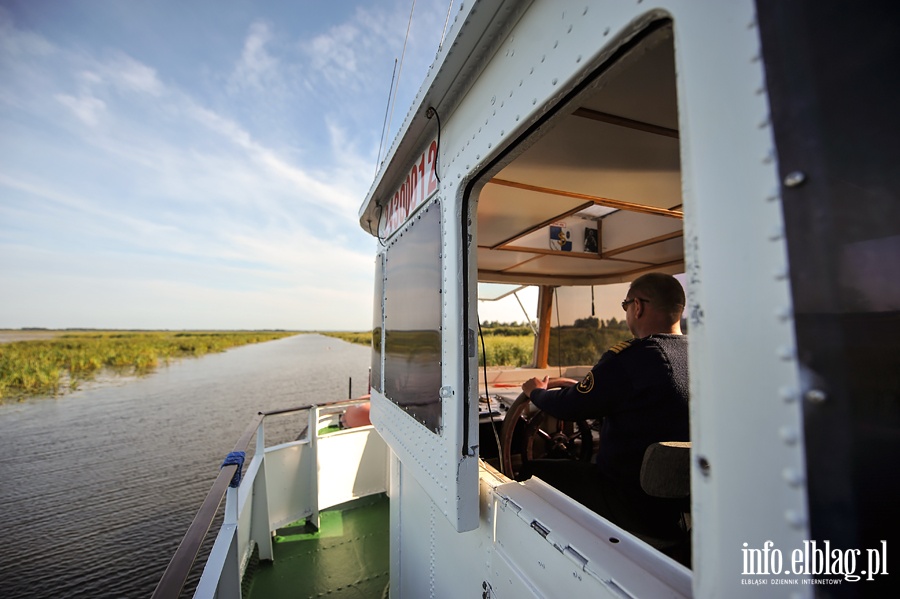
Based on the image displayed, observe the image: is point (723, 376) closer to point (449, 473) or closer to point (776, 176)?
point (776, 176)

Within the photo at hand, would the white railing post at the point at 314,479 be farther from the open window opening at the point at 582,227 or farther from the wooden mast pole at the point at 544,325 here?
the wooden mast pole at the point at 544,325

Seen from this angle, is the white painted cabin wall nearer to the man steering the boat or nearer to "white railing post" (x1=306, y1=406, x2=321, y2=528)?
the man steering the boat

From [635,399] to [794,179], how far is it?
1.23 meters

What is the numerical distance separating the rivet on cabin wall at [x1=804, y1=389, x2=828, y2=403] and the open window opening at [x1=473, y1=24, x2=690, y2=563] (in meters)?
0.72

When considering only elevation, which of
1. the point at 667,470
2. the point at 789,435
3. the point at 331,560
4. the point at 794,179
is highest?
the point at 794,179

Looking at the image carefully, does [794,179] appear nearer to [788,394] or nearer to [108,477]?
[788,394]

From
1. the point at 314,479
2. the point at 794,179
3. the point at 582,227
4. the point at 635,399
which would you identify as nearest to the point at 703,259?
the point at 794,179

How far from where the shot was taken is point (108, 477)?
31.7 ft

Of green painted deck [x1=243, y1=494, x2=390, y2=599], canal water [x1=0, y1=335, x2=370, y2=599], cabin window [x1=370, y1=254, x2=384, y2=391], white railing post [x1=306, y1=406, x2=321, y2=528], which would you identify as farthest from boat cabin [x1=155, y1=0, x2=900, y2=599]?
canal water [x1=0, y1=335, x2=370, y2=599]

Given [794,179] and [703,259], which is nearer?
[794,179]

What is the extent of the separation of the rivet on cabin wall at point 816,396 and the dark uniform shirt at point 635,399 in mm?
1106

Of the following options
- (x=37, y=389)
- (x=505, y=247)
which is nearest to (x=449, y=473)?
(x=505, y=247)

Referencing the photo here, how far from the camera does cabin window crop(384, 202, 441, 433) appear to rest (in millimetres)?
1971

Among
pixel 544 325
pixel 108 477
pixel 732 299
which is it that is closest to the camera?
pixel 732 299
